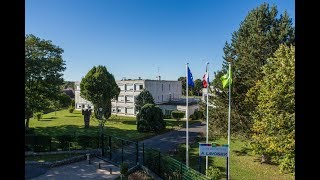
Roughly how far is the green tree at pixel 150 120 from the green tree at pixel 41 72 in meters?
12.4

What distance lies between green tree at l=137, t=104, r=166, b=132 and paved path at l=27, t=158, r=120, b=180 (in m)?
17.3

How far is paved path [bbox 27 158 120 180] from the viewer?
73.5 feet

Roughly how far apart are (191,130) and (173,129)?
2.86 metres

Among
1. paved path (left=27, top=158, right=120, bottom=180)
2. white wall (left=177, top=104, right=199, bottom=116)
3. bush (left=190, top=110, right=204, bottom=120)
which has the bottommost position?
paved path (left=27, top=158, right=120, bottom=180)

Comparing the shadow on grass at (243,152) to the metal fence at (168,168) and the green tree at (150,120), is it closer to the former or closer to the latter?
the metal fence at (168,168)

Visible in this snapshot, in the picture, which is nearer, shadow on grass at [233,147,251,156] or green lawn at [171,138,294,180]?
green lawn at [171,138,294,180]

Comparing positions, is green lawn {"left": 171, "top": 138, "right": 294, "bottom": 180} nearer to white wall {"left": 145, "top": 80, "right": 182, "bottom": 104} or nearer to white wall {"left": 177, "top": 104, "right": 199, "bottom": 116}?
white wall {"left": 177, "top": 104, "right": 199, "bottom": 116}

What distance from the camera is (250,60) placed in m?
28.7

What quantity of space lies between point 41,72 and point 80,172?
19.5 meters

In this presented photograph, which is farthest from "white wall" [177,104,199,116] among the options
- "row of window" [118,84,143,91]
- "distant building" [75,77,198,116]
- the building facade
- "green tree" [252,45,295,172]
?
"green tree" [252,45,295,172]

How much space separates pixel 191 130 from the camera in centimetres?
4647

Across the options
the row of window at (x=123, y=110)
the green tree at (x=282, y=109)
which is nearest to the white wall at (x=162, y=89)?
the row of window at (x=123, y=110)
